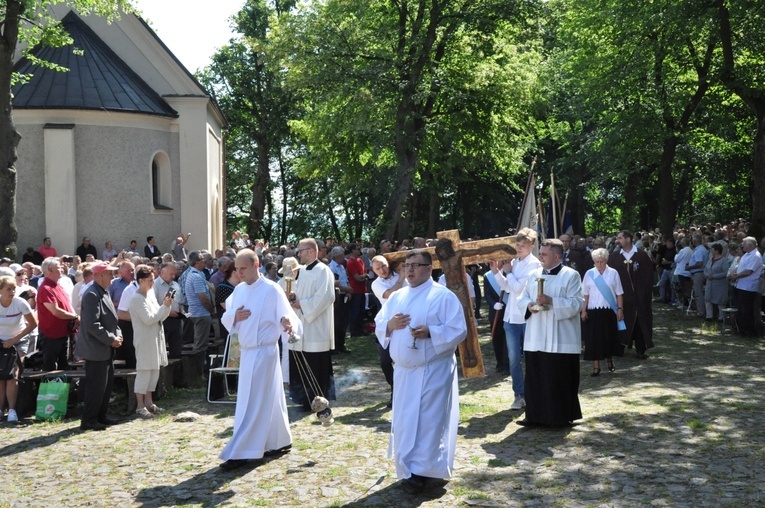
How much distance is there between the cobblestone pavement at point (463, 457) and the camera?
6.74 meters

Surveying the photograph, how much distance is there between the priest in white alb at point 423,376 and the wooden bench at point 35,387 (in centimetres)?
465

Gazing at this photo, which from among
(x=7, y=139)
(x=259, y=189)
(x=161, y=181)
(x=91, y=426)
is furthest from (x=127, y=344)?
(x=259, y=189)

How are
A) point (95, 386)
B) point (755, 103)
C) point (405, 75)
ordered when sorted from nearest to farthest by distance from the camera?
point (95, 386) < point (755, 103) < point (405, 75)

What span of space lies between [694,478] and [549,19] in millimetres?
24460

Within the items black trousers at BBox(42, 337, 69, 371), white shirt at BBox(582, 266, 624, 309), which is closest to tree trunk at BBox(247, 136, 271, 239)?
white shirt at BBox(582, 266, 624, 309)

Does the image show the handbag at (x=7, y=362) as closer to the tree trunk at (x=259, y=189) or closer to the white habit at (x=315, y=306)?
the white habit at (x=315, y=306)

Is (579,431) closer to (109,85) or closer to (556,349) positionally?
(556,349)

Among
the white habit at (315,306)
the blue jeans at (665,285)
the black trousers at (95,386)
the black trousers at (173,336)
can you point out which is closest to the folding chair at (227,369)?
the black trousers at (173,336)

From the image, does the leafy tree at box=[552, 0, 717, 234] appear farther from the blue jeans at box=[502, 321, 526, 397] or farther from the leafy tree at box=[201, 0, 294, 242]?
the leafy tree at box=[201, 0, 294, 242]

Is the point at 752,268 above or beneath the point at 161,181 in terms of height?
beneath

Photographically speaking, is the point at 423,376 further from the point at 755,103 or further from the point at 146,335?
the point at 755,103

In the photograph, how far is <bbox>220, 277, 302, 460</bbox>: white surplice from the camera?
7742mm

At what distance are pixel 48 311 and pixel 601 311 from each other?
7618 millimetres

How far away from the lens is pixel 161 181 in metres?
30.2
